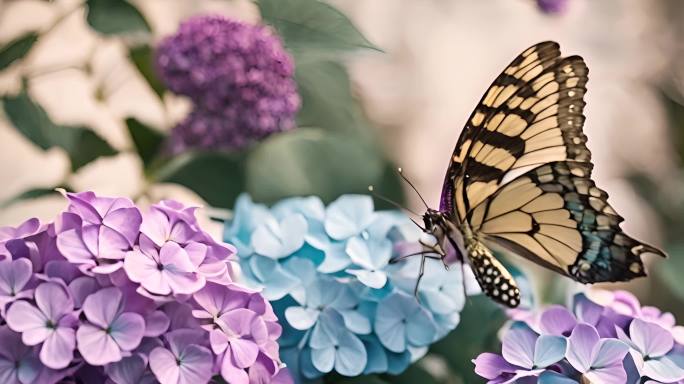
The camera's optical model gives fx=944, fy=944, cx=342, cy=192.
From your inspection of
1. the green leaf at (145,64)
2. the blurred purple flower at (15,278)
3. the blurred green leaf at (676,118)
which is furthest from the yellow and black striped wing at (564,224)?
the blurred green leaf at (676,118)

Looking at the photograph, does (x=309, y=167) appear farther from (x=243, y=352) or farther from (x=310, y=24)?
(x=243, y=352)

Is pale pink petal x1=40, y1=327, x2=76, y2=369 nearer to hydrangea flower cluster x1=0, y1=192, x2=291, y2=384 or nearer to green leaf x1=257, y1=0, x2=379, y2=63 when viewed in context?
hydrangea flower cluster x1=0, y1=192, x2=291, y2=384

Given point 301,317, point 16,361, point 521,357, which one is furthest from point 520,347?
point 16,361

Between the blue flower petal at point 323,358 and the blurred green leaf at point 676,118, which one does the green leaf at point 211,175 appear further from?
the blurred green leaf at point 676,118

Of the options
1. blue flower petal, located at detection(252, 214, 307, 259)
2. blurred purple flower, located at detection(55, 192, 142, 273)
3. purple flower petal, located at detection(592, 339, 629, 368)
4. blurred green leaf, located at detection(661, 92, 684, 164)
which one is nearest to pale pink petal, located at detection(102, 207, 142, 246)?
blurred purple flower, located at detection(55, 192, 142, 273)

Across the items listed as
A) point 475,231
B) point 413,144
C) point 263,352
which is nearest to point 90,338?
point 263,352

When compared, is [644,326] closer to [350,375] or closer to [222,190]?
[350,375]
